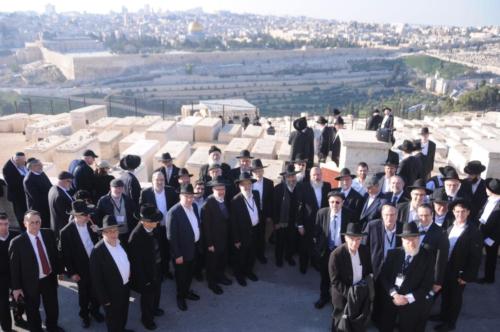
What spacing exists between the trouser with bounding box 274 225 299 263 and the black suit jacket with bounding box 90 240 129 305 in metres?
2.01

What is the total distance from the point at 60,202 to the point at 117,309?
135 cm

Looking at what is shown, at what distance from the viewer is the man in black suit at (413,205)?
4.26 meters

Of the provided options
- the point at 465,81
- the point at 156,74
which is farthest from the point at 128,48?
the point at 465,81

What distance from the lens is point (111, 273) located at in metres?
3.63

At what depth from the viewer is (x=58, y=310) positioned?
4.08 metres

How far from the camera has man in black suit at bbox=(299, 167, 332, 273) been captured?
485cm

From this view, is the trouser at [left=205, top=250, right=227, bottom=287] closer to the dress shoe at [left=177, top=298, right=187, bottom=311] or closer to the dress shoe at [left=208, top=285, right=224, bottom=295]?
the dress shoe at [left=208, top=285, right=224, bottom=295]

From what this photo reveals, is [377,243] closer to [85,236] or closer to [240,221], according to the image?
[240,221]

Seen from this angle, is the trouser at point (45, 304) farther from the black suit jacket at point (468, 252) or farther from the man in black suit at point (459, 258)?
the black suit jacket at point (468, 252)

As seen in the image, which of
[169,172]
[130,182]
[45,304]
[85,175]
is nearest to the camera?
[45,304]

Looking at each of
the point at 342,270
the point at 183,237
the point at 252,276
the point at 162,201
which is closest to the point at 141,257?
the point at 183,237

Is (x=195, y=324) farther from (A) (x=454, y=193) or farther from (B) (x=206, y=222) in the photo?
(A) (x=454, y=193)

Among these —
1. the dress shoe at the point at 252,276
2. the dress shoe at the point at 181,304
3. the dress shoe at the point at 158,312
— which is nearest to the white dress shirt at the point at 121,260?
the dress shoe at the point at 158,312

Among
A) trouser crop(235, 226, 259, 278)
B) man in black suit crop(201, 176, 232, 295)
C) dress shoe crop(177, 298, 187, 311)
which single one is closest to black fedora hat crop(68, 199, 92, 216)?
man in black suit crop(201, 176, 232, 295)
